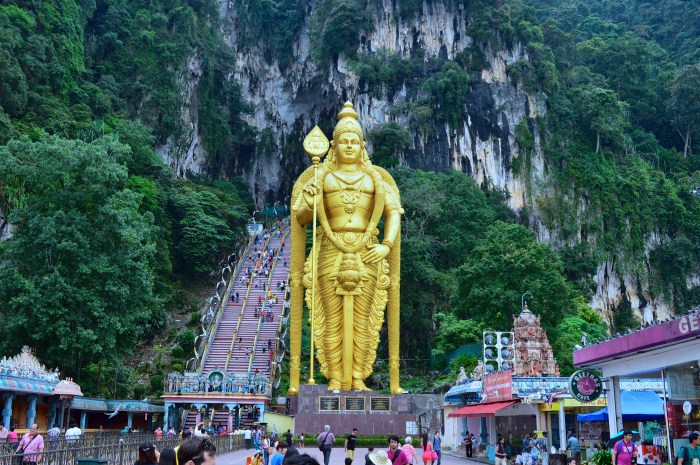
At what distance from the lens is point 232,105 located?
45500 mm

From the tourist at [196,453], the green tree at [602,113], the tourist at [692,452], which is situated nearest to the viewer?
the tourist at [196,453]

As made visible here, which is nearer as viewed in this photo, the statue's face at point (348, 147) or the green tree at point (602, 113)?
the statue's face at point (348, 147)

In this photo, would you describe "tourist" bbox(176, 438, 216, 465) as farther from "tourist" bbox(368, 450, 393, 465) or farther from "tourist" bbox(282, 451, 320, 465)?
"tourist" bbox(368, 450, 393, 465)

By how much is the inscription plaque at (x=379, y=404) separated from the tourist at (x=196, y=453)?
585 inches

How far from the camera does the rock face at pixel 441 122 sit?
3878 cm

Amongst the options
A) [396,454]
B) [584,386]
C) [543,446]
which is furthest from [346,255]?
[396,454]

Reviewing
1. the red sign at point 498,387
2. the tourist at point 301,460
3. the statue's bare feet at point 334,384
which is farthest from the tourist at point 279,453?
the statue's bare feet at point 334,384

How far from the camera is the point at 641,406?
11.0 metres

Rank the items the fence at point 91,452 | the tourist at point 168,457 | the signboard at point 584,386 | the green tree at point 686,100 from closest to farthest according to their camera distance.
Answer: the tourist at point 168,457 < the fence at point 91,452 < the signboard at point 584,386 < the green tree at point 686,100

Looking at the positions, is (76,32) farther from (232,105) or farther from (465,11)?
(465,11)

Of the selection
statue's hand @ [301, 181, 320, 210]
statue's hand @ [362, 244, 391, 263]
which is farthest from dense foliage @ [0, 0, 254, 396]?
statue's hand @ [362, 244, 391, 263]

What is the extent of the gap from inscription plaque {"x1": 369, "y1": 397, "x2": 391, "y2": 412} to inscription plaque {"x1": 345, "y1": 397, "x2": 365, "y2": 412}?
186 millimetres

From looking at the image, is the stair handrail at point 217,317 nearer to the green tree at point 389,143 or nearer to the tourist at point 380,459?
the green tree at point 389,143

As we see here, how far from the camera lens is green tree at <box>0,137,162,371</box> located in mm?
19031
